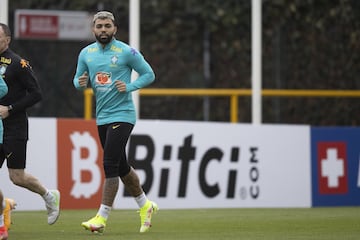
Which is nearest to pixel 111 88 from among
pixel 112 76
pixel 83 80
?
pixel 112 76

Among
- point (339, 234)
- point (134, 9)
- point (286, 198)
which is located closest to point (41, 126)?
point (134, 9)

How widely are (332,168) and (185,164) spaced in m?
2.32

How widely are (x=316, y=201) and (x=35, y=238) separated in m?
6.97

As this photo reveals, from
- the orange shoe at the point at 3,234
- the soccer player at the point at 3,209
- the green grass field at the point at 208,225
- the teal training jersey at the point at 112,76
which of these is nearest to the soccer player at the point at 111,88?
the teal training jersey at the point at 112,76

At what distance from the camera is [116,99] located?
12.6 meters

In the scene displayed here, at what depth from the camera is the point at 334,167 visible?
18.2 meters

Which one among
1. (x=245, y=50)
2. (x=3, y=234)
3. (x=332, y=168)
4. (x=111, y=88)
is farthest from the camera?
(x=245, y=50)

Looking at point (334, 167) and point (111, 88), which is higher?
point (111, 88)

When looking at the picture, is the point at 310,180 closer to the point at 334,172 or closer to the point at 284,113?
the point at 334,172

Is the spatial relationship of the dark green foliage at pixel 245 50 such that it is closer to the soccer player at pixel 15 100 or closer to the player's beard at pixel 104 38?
the player's beard at pixel 104 38

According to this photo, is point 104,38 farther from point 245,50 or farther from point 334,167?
point 245,50

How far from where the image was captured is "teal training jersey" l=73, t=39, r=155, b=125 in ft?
41.3

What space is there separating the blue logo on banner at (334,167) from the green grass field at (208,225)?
1.53 metres

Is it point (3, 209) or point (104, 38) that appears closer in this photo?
point (3, 209)
